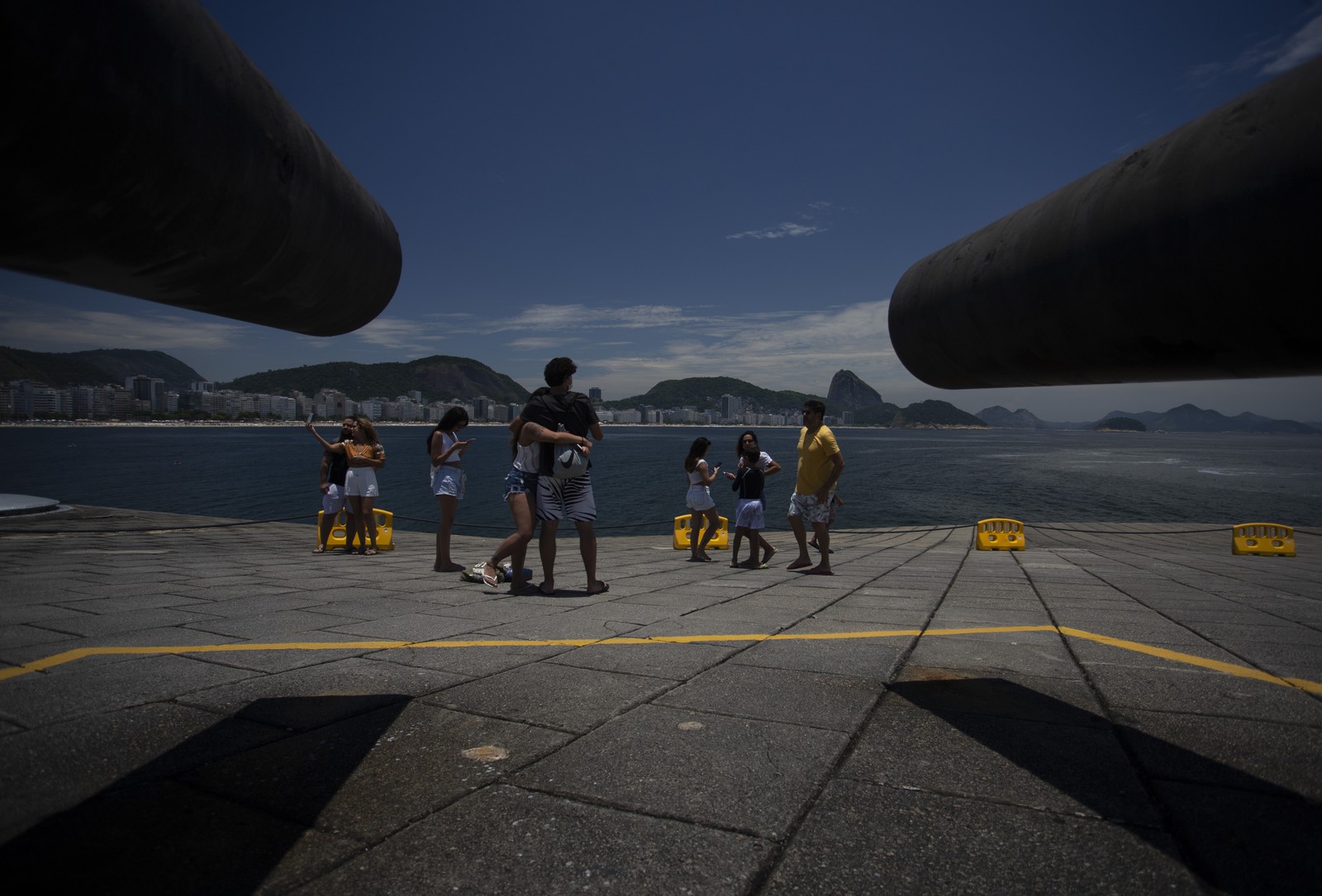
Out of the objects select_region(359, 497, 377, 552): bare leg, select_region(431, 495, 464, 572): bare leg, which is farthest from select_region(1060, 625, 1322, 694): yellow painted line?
select_region(359, 497, 377, 552): bare leg

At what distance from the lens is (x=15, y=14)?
969 millimetres

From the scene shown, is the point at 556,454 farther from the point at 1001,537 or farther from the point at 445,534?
the point at 1001,537

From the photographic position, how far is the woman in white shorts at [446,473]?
266 inches

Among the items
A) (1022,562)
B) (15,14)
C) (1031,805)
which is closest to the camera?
(15,14)

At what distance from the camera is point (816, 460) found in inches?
259

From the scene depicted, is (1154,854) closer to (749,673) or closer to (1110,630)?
(749,673)

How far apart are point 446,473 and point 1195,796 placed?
6107 millimetres

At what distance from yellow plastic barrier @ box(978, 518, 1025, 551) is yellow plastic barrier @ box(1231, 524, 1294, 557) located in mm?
2888

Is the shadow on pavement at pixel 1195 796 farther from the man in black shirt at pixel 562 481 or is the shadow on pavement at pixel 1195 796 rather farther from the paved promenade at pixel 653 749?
the man in black shirt at pixel 562 481

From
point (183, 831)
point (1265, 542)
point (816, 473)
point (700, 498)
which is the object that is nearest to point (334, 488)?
point (700, 498)

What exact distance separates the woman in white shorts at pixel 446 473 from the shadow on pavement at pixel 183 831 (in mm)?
4521

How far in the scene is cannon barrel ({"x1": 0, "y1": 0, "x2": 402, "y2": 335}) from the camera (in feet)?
3.44

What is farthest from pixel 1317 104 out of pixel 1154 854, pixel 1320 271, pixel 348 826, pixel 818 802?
pixel 348 826

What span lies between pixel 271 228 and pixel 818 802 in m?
1.92
